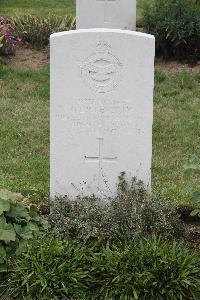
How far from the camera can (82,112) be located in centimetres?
562

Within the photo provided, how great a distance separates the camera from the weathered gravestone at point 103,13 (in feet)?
34.7

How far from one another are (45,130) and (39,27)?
357cm

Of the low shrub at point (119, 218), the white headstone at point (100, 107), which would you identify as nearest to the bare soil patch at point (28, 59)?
the white headstone at point (100, 107)

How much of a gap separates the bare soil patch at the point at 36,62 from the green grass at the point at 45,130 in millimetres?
266

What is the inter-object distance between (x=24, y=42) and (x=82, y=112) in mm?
6575

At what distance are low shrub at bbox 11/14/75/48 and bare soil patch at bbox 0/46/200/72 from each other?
0.15 meters

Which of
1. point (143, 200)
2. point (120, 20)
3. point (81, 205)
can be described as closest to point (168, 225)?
point (143, 200)

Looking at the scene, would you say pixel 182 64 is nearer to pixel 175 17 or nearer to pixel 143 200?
pixel 175 17

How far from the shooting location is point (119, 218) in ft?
17.4

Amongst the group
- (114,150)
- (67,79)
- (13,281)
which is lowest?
(13,281)

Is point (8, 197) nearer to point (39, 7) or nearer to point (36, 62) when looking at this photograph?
point (36, 62)

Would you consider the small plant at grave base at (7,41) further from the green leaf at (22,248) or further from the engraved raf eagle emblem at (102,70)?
the green leaf at (22,248)

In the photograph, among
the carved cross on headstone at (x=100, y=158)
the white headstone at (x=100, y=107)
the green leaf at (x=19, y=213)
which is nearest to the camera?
the green leaf at (x=19, y=213)

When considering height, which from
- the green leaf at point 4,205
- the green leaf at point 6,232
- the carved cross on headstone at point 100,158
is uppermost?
the carved cross on headstone at point 100,158
